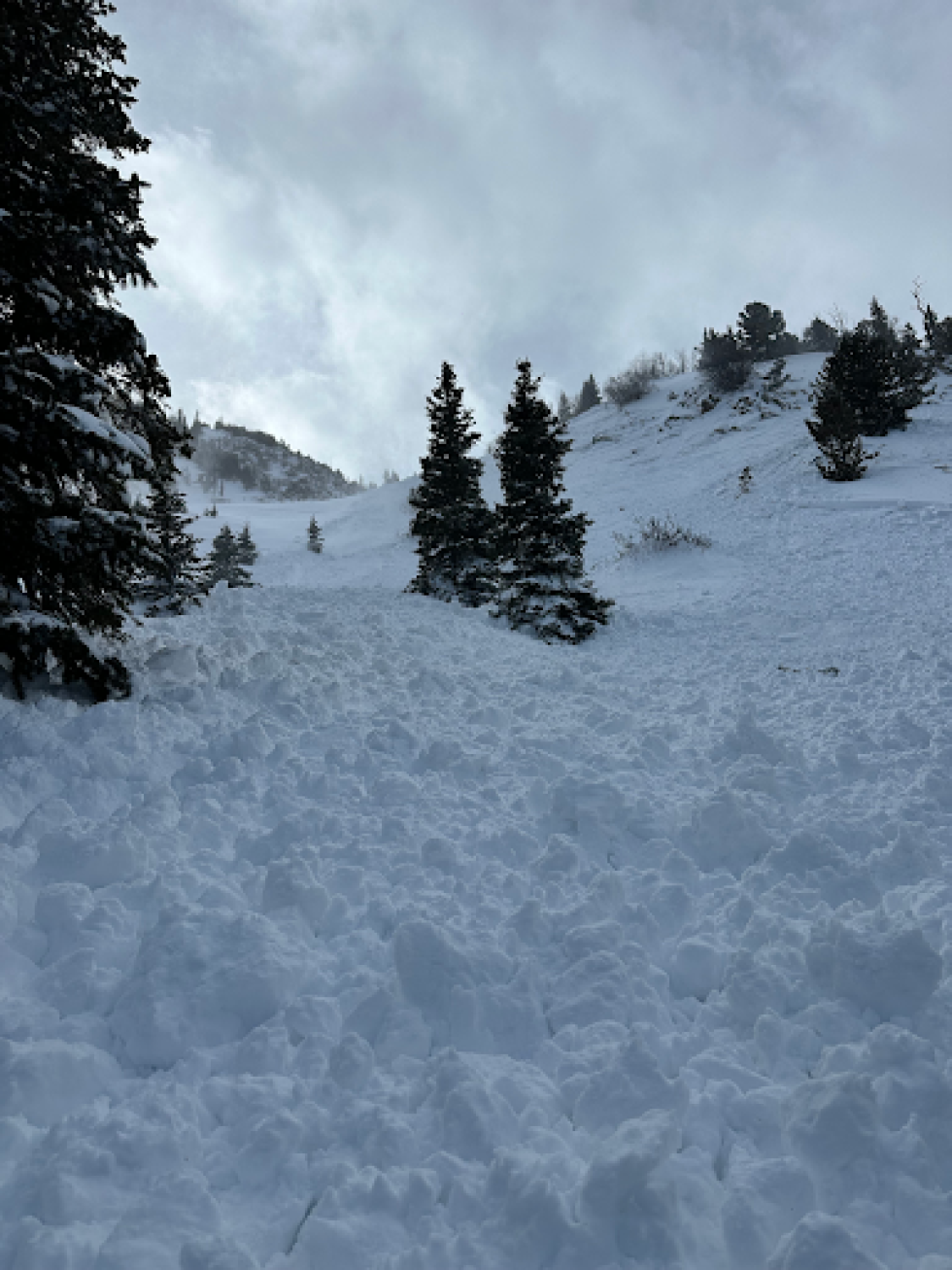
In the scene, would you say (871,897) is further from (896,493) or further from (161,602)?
(896,493)

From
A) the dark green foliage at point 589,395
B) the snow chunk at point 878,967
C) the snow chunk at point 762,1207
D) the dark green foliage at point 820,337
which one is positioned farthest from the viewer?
the dark green foliage at point 589,395

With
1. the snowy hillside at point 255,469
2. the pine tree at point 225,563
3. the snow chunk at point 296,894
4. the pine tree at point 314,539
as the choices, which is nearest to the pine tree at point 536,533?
the snow chunk at point 296,894

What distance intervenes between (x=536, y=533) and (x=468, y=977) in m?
11.9

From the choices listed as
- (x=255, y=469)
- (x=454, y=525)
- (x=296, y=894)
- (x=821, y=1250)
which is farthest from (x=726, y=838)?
(x=255, y=469)

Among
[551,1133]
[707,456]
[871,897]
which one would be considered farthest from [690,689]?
[707,456]

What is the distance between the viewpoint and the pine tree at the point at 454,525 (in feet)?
61.7

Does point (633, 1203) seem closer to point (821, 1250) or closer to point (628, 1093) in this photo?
point (628, 1093)

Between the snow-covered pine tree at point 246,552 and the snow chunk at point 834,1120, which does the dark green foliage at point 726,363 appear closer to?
the snow-covered pine tree at point 246,552

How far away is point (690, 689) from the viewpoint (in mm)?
8656

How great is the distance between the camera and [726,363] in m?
47.9

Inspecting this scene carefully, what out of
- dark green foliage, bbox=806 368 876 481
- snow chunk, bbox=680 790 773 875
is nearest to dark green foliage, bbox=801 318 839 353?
dark green foliage, bbox=806 368 876 481

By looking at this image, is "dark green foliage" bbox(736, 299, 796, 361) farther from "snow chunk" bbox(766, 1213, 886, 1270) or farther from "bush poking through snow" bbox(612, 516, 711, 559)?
"snow chunk" bbox(766, 1213, 886, 1270)

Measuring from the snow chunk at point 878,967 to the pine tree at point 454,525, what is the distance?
15553mm

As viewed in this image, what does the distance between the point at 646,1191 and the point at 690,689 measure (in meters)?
6.86
